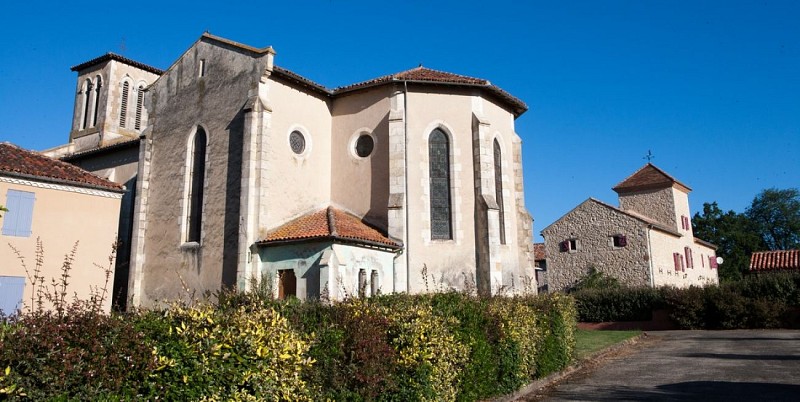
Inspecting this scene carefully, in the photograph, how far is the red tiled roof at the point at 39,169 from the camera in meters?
18.1

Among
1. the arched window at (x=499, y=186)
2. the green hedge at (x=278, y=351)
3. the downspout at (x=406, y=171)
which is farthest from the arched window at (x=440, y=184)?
the green hedge at (x=278, y=351)

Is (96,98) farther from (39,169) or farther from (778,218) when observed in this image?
(778,218)

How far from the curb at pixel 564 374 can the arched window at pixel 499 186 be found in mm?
5435

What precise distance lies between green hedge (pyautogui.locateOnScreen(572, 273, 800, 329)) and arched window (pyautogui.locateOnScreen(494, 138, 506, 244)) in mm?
11671

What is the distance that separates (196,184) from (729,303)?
77.3ft

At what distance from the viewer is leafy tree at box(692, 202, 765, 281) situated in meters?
61.5

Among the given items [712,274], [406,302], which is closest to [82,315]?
[406,302]

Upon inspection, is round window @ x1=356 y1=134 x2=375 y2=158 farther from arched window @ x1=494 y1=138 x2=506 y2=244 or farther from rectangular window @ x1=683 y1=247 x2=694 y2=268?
rectangular window @ x1=683 y1=247 x2=694 y2=268

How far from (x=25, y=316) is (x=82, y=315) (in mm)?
393

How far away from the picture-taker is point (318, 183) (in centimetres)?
2128

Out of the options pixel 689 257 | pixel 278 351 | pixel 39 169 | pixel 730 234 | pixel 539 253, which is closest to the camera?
pixel 278 351

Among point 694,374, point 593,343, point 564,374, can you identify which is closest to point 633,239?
point 593,343

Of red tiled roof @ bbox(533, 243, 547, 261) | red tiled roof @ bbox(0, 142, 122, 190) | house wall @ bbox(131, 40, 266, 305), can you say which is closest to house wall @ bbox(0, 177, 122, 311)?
red tiled roof @ bbox(0, 142, 122, 190)

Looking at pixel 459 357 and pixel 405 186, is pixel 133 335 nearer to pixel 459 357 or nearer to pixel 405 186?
pixel 459 357
